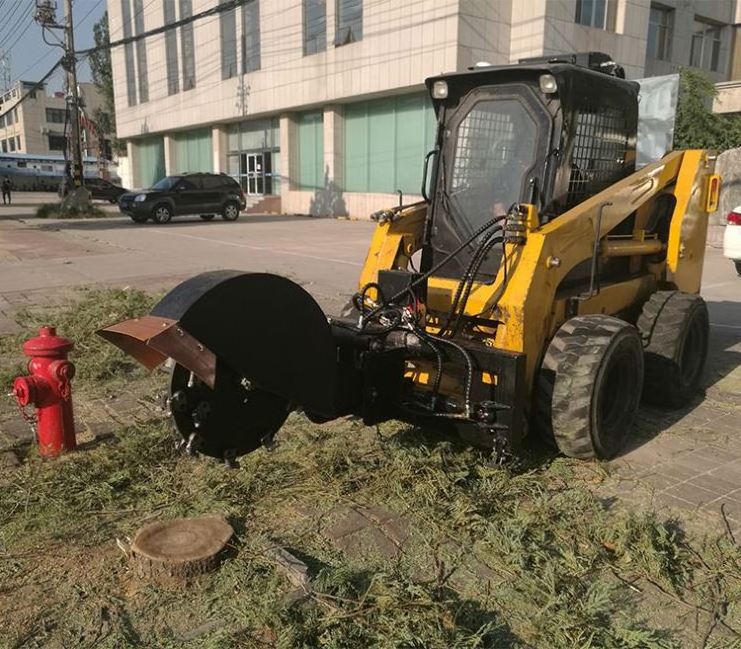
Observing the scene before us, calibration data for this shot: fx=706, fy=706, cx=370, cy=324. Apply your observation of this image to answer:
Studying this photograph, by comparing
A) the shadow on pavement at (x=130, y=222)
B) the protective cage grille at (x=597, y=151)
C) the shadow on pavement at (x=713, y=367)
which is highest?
the protective cage grille at (x=597, y=151)

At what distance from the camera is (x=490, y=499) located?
3.86m

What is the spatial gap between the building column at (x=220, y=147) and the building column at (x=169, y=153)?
22.4ft

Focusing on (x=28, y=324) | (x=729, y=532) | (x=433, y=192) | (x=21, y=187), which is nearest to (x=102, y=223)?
(x=28, y=324)

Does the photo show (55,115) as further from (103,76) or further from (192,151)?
(192,151)

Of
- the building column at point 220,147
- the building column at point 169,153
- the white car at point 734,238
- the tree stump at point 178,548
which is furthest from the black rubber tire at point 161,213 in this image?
the tree stump at point 178,548

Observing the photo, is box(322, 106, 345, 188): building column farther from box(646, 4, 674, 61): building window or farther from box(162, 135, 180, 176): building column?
box(162, 135, 180, 176): building column

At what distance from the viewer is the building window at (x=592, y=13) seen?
23781 mm

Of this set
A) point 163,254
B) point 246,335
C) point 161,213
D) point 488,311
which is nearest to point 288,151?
point 161,213

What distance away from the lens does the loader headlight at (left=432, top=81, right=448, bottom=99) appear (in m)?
4.85

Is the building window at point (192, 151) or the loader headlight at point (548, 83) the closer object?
the loader headlight at point (548, 83)

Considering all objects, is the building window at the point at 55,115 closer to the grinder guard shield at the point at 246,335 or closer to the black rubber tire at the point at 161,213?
the black rubber tire at the point at 161,213

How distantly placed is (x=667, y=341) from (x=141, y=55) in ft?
152

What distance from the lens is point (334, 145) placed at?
28.7 m

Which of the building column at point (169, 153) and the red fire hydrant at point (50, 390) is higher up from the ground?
the building column at point (169, 153)
